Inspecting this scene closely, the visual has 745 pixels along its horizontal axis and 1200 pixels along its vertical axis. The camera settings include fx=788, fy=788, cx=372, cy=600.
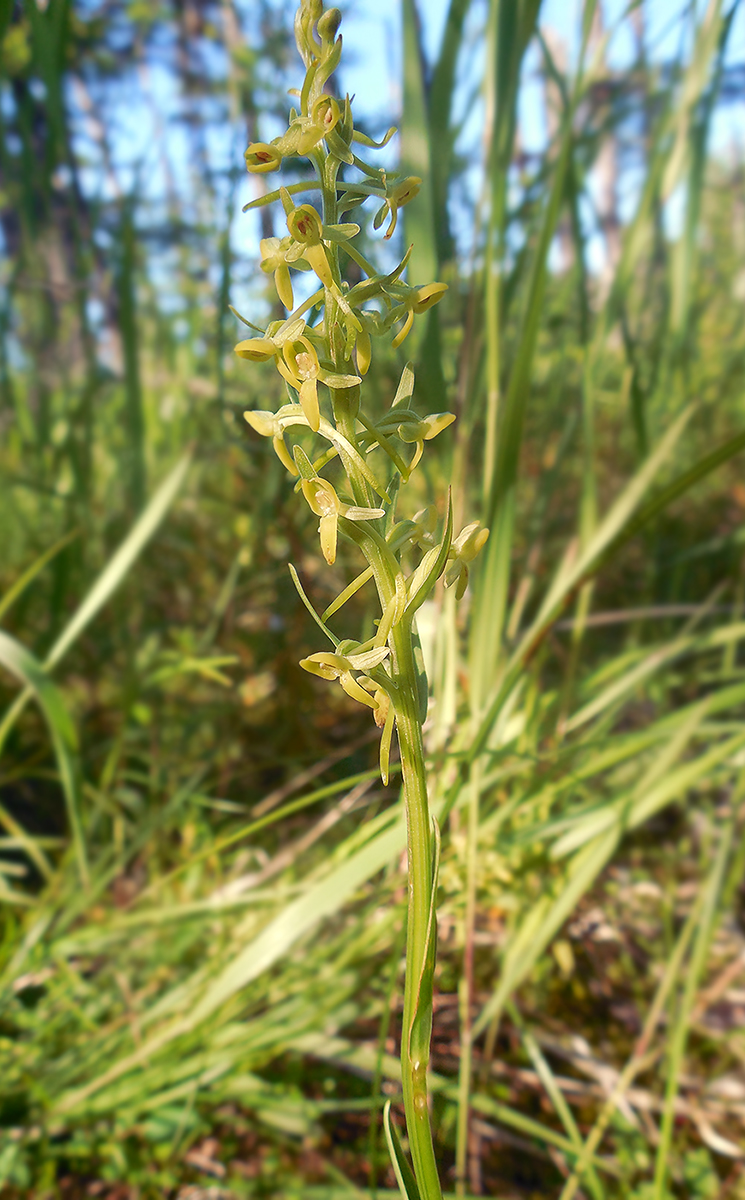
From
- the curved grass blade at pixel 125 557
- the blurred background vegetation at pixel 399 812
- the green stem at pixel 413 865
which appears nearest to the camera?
the green stem at pixel 413 865

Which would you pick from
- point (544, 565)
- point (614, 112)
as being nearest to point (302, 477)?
point (614, 112)

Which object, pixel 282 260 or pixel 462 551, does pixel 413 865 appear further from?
pixel 282 260

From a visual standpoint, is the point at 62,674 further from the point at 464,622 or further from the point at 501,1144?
the point at 501,1144

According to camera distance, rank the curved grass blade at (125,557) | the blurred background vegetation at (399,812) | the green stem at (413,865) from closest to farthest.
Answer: the green stem at (413,865) < the blurred background vegetation at (399,812) < the curved grass blade at (125,557)

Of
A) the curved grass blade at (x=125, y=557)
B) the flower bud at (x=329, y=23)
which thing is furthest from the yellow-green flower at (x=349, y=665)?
the curved grass blade at (x=125, y=557)

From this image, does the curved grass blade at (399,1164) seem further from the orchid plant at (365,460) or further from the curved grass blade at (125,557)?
the curved grass blade at (125,557)

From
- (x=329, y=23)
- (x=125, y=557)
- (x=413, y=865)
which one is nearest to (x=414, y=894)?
(x=413, y=865)

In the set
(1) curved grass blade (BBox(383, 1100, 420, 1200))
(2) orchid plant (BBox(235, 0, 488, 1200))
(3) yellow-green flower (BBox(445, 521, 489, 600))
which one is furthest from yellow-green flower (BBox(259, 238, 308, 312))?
(1) curved grass blade (BBox(383, 1100, 420, 1200))

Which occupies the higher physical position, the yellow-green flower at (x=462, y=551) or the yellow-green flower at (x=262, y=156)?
the yellow-green flower at (x=262, y=156)

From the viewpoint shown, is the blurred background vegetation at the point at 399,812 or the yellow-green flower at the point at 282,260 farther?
the blurred background vegetation at the point at 399,812

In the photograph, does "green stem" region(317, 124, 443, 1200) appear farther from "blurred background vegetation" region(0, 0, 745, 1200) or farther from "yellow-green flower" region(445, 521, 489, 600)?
"blurred background vegetation" region(0, 0, 745, 1200)

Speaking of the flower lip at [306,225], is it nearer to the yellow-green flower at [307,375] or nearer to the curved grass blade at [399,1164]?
the yellow-green flower at [307,375]
